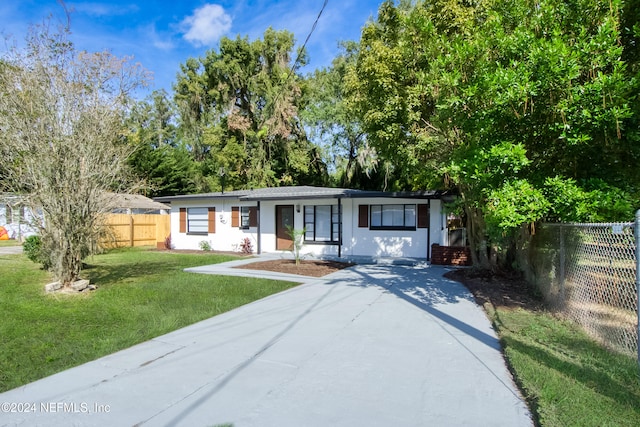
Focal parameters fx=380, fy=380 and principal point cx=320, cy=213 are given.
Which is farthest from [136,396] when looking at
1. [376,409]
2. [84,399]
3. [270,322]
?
[270,322]

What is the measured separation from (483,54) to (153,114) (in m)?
37.1

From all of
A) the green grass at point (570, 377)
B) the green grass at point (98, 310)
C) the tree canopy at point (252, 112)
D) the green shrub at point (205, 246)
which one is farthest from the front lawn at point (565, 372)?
the tree canopy at point (252, 112)

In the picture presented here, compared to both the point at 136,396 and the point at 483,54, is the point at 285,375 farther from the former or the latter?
the point at 483,54

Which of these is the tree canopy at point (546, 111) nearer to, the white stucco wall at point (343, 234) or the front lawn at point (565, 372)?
the front lawn at point (565, 372)

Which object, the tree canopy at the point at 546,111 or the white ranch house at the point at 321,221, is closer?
the tree canopy at the point at 546,111

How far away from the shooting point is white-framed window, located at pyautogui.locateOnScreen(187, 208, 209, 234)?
17.6m

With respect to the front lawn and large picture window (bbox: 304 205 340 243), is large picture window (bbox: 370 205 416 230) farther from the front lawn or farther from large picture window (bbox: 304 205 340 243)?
the front lawn

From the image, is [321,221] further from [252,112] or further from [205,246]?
[252,112]

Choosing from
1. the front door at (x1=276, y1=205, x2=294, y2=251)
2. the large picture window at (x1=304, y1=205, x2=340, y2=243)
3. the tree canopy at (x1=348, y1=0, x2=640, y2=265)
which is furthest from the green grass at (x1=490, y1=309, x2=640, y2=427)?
the front door at (x1=276, y1=205, x2=294, y2=251)

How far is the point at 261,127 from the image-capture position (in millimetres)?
26875

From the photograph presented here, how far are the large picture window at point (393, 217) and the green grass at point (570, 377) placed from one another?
331 inches

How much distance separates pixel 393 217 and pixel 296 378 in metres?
10.7

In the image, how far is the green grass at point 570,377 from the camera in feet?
9.70

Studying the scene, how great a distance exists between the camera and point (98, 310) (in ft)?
21.0
